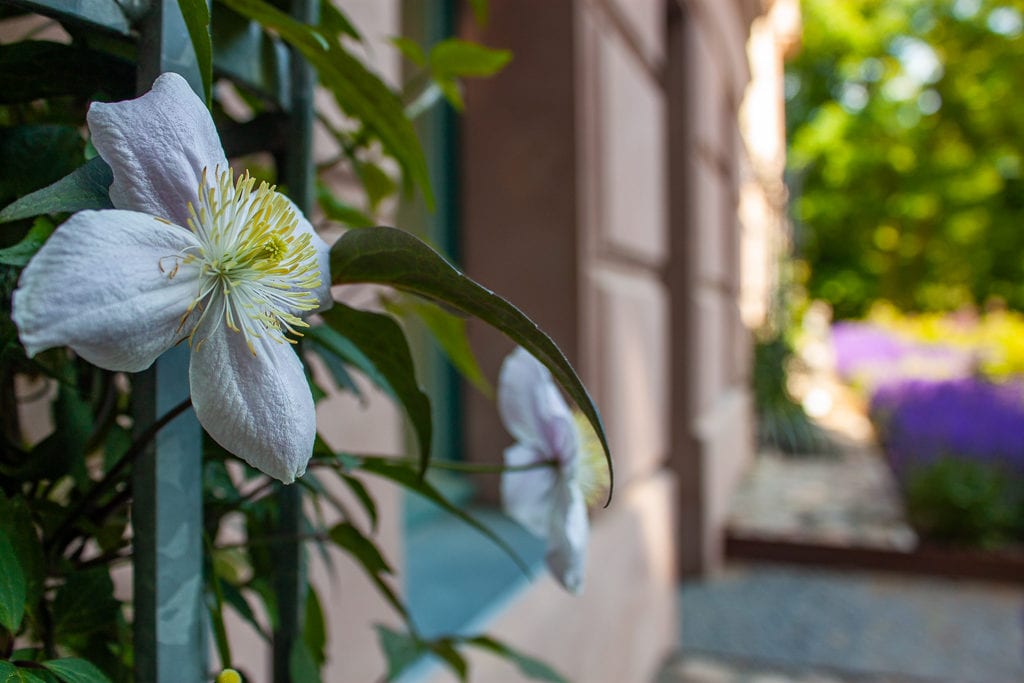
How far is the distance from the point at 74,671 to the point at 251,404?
16 cm

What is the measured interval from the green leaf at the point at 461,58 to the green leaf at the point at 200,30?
35 centimetres

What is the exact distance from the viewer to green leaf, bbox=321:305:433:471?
0.52m

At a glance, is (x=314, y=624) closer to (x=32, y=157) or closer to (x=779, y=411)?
(x=32, y=157)

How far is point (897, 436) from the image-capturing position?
18.8 ft

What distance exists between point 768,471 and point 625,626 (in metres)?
4.47

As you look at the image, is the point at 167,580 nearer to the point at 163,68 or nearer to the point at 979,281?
the point at 163,68

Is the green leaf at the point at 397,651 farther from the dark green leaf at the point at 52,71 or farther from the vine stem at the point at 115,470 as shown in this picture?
the dark green leaf at the point at 52,71

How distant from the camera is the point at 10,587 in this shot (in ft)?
1.31

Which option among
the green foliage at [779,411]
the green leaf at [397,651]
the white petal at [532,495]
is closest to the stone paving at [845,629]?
the green leaf at [397,651]

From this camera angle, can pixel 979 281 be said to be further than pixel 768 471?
Yes

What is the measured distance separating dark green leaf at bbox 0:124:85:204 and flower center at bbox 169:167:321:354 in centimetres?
11

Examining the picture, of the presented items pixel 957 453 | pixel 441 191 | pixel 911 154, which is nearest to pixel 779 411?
pixel 957 453

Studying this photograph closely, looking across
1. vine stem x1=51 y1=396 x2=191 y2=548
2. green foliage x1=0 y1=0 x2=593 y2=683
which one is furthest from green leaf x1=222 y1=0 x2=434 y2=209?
vine stem x1=51 y1=396 x2=191 y2=548

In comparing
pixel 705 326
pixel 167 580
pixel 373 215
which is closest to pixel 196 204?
pixel 167 580
